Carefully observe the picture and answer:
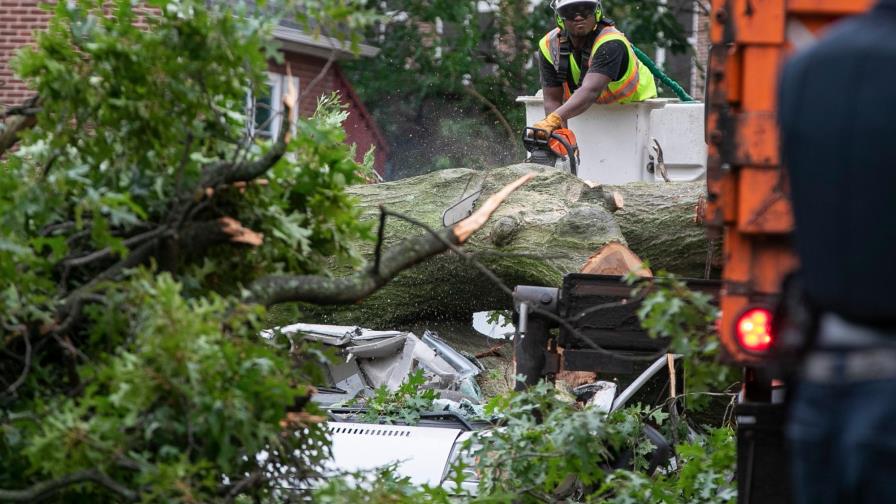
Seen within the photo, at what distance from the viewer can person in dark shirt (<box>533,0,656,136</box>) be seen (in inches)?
328

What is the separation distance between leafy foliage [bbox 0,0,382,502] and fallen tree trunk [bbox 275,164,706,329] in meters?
2.48

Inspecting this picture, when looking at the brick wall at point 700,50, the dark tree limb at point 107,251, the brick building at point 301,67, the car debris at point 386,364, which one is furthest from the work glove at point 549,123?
the brick wall at point 700,50

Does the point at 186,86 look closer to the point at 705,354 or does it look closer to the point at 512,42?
the point at 705,354

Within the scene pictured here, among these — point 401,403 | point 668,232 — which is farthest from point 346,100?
point 401,403

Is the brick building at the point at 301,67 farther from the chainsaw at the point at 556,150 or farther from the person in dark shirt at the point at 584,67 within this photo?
the chainsaw at the point at 556,150

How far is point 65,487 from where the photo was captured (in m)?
3.76

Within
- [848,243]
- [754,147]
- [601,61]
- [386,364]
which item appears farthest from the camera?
[601,61]

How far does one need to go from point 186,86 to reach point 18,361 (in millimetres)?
961

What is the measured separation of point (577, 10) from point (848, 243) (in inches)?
245

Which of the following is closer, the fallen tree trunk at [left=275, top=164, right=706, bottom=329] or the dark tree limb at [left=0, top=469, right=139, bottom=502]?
the dark tree limb at [left=0, top=469, right=139, bottom=502]

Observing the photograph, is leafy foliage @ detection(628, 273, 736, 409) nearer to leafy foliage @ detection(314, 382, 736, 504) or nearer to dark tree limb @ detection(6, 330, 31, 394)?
leafy foliage @ detection(314, 382, 736, 504)

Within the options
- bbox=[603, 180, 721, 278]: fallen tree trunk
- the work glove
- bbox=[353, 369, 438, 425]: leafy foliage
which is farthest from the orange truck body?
the work glove

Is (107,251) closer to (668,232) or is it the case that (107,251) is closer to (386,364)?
(386,364)

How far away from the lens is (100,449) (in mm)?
3635
